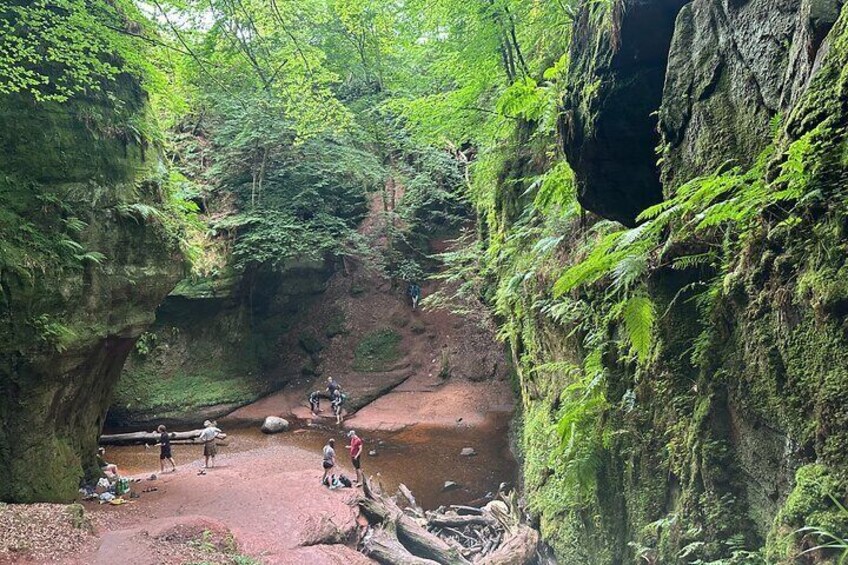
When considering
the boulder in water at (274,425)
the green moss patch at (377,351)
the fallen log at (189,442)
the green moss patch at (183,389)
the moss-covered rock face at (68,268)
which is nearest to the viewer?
the moss-covered rock face at (68,268)

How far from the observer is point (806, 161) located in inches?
107

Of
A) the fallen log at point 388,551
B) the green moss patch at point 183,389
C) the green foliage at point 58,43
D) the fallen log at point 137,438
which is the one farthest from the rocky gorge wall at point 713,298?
the green moss patch at point 183,389

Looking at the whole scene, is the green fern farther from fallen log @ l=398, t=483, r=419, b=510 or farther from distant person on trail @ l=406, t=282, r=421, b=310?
distant person on trail @ l=406, t=282, r=421, b=310

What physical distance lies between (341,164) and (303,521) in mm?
16813

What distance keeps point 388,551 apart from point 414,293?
1602 centimetres

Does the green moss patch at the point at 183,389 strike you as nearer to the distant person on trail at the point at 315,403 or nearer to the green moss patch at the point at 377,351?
the distant person on trail at the point at 315,403

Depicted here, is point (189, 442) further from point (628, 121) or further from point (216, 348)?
point (628, 121)

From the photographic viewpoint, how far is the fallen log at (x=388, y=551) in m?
9.58

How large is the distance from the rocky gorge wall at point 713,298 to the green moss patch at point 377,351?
1677 centimetres

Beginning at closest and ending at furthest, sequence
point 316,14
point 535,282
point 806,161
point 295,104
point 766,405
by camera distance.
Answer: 1. point 806,161
2. point 766,405
3. point 535,282
4. point 295,104
5. point 316,14

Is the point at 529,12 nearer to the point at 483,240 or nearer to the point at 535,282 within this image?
the point at 535,282

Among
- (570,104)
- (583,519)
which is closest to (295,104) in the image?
(570,104)

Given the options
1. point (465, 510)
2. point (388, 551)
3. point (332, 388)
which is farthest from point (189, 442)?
point (388, 551)

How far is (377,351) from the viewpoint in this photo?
2361 centimetres
